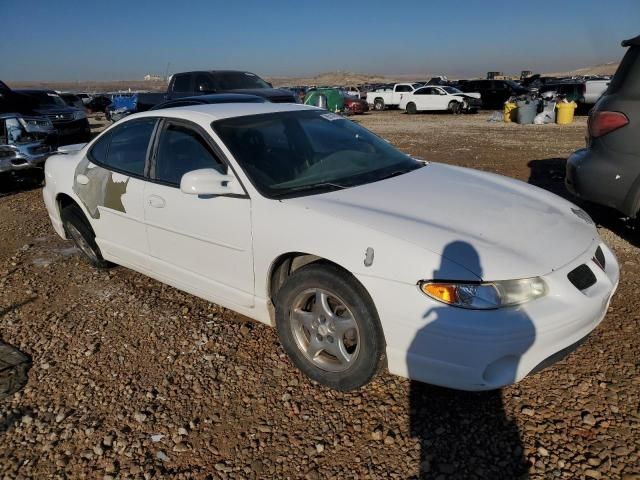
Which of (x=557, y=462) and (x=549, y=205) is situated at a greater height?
(x=549, y=205)

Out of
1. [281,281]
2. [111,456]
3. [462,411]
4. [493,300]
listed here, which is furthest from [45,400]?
[493,300]

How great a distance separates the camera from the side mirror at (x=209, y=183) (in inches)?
111

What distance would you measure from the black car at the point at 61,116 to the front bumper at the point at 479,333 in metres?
10.3

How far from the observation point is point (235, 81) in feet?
38.6

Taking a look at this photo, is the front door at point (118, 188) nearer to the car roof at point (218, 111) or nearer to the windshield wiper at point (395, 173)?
the car roof at point (218, 111)

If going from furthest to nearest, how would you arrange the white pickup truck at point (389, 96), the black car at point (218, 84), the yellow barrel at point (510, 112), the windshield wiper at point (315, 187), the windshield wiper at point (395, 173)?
the white pickup truck at point (389, 96) < the yellow barrel at point (510, 112) < the black car at point (218, 84) < the windshield wiper at point (395, 173) < the windshield wiper at point (315, 187)

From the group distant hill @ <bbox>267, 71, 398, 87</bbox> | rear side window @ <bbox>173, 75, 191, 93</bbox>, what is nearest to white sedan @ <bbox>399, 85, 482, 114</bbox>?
rear side window @ <bbox>173, 75, 191, 93</bbox>

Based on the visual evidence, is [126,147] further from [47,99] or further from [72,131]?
[47,99]

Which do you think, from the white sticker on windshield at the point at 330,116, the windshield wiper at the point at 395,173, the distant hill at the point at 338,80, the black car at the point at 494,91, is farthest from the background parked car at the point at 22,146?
the distant hill at the point at 338,80

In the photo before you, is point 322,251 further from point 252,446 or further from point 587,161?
point 587,161

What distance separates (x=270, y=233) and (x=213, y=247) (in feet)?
1.73

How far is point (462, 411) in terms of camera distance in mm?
2576

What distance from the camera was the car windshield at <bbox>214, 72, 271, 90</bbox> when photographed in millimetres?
11625

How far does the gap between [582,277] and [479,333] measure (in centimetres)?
72
